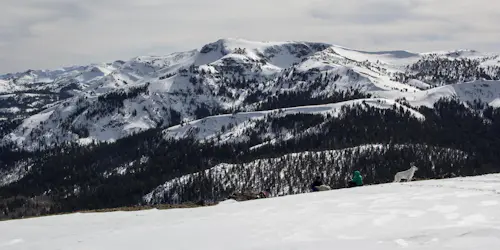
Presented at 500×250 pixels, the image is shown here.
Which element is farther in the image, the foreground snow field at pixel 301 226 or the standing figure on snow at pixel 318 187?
the standing figure on snow at pixel 318 187

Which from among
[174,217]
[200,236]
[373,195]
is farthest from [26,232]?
[373,195]

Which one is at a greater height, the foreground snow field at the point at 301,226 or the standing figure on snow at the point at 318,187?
the foreground snow field at the point at 301,226

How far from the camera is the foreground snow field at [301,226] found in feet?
43.2

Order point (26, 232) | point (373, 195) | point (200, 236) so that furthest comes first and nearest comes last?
1. point (373, 195)
2. point (26, 232)
3. point (200, 236)

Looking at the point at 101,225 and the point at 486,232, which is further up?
the point at 486,232

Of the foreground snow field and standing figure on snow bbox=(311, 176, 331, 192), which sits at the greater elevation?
the foreground snow field

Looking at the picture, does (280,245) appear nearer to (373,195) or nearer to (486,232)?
(486,232)

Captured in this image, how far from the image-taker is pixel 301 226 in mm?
16375

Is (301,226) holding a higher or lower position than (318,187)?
higher

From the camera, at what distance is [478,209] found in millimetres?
16500

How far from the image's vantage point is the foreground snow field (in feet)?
43.2

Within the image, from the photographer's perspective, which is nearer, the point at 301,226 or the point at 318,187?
the point at 301,226

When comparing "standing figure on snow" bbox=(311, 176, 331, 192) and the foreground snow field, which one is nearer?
the foreground snow field

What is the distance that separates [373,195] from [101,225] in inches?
542
